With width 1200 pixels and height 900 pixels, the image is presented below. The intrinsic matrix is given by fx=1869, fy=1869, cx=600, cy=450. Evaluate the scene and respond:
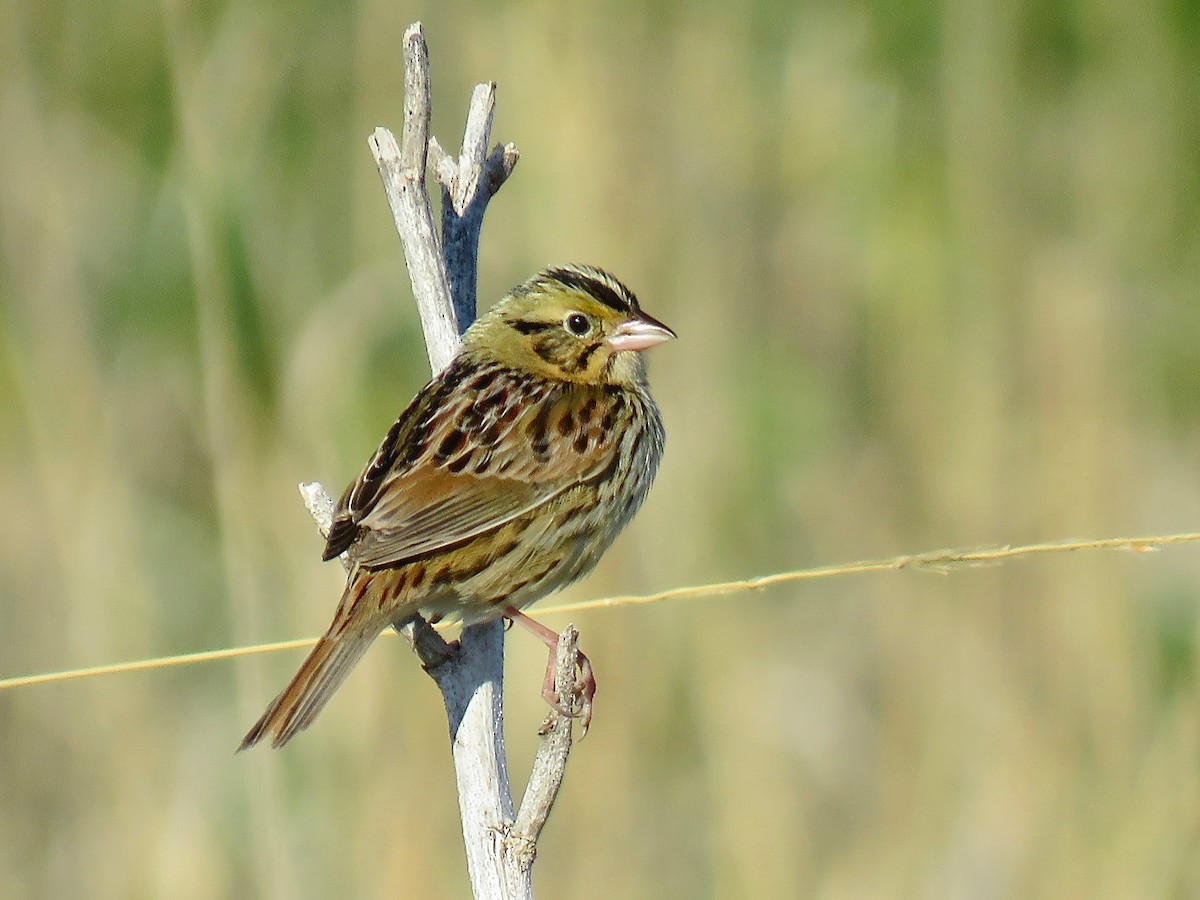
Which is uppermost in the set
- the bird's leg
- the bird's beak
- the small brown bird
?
the bird's beak

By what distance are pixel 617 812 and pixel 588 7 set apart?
5.75 ft

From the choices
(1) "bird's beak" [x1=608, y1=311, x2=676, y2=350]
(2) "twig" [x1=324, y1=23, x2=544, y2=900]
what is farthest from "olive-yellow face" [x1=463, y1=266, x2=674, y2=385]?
(2) "twig" [x1=324, y1=23, x2=544, y2=900]

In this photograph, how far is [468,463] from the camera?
339cm

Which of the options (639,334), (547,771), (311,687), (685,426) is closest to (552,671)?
(311,687)

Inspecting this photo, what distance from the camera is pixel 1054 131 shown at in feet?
17.0

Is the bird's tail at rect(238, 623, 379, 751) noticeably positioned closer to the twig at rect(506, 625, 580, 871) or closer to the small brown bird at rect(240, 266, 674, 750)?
the small brown bird at rect(240, 266, 674, 750)

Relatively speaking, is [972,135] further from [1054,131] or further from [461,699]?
[461,699]

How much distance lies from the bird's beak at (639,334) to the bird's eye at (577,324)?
5cm

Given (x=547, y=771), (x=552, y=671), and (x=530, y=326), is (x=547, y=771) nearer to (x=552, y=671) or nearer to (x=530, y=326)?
(x=552, y=671)

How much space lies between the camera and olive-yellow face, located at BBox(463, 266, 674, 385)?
3660 millimetres

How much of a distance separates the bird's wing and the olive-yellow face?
4.2 inches

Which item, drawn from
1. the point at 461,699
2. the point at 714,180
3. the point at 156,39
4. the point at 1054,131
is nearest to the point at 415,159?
the point at 461,699

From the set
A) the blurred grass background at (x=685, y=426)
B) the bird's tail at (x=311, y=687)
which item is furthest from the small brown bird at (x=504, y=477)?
the blurred grass background at (x=685, y=426)

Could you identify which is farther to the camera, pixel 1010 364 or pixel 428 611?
Answer: pixel 1010 364
